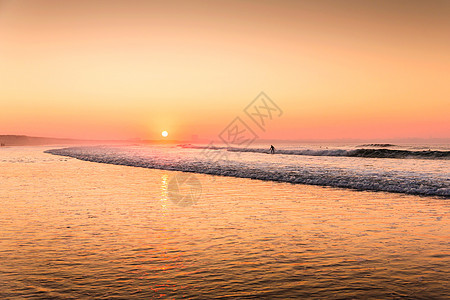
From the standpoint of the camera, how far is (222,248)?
925 cm

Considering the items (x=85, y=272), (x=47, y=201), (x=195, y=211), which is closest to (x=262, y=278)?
(x=85, y=272)

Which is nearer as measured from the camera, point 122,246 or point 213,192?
point 122,246

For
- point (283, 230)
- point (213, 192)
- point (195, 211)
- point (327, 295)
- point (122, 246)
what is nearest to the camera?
point (327, 295)

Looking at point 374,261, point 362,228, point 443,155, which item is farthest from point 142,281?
point 443,155

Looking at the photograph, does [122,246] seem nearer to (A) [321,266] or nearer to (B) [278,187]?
(A) [321,266]

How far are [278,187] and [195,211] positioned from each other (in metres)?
9.05

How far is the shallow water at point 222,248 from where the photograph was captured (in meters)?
6.72

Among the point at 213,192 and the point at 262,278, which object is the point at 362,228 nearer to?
the point at 262,278

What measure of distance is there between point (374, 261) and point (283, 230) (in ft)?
10.7

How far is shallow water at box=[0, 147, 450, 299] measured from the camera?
672cm

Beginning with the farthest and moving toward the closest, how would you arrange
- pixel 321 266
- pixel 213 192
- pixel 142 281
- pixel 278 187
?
pixel 278 187 < pixel 213 192 < pixel 321 266 < pixel 142 281

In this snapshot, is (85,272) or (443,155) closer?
(85,272)

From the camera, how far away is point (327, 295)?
6.42 metres

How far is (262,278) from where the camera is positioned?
720 centimetres
